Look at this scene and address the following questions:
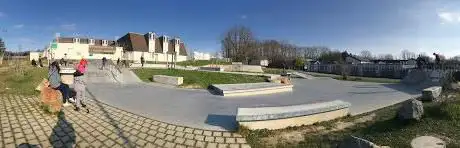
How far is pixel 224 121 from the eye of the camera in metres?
7.16

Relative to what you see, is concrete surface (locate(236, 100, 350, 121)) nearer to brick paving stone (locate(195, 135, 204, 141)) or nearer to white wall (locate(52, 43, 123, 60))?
brick paving stone (locate(195, 135, 204, 141))

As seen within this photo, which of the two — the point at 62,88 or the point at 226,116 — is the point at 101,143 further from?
the point at 62,88

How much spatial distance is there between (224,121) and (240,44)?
204 ft

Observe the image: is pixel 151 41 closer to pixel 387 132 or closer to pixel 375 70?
pixel 375 70

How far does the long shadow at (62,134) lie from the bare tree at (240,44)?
199ft

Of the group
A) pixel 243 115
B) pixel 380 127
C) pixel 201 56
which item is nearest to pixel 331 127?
pixel 380 127

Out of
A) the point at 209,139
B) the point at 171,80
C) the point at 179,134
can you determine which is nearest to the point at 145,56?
the point at 171,80

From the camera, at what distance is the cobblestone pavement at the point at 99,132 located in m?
5.54

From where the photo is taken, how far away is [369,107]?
9953 mm

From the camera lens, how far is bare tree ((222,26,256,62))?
6794cm

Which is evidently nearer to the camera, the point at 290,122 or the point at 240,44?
the point at 290,122

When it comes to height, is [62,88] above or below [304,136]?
above

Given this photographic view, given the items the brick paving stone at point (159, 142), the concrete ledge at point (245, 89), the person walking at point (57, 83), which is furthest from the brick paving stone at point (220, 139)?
the concrete ledge at point (245, 89)

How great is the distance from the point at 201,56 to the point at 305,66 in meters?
30.6
